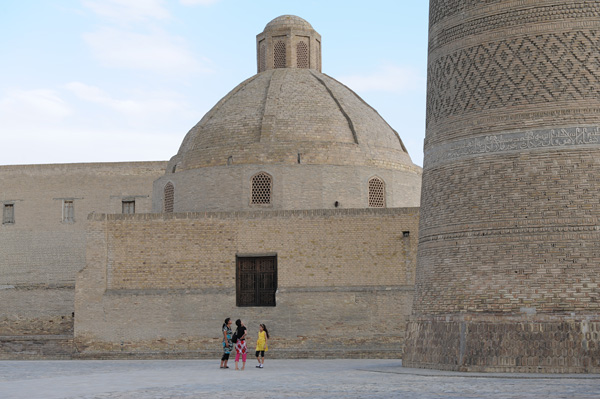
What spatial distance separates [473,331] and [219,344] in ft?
28.6

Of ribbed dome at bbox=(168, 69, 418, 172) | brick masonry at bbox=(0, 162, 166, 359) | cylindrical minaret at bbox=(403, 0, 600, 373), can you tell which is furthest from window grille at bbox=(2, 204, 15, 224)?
cylindrical minaret at bbox=(403, 0, 600, 373)

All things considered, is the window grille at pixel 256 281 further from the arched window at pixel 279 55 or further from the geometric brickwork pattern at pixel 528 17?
the geometric brickwork pattern at pixel 528 17

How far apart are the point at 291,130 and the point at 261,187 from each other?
1.82 metres

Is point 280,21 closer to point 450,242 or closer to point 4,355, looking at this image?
point 4,355

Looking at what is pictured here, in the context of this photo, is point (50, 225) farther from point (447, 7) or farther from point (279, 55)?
point (447, 7)

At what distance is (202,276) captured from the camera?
19.2 meters

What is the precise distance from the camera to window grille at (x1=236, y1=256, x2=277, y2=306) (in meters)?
19.3

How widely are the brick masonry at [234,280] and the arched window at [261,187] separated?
7.88ft

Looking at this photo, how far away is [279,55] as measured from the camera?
25875 mm

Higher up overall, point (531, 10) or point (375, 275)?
point (531, 10)

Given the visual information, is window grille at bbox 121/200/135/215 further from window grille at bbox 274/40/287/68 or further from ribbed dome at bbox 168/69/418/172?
window grille at bbox 274/40/287/68

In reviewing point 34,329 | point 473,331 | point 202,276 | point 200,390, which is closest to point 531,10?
point 473,331

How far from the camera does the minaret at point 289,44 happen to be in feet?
84.5

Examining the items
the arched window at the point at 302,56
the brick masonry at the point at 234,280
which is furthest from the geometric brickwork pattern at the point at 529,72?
the arched window at the point at 302,56
